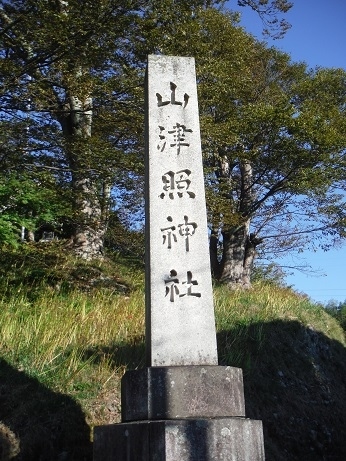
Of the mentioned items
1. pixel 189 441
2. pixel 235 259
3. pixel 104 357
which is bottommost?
pixel 189 441

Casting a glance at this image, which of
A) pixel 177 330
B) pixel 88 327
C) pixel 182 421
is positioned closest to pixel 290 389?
pixel 88 327

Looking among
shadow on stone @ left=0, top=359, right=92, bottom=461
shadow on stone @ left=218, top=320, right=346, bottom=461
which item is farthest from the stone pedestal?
shadow on stone @ left=218, top=320, right=346, bottom=461

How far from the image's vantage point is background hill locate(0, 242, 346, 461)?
5957 mm

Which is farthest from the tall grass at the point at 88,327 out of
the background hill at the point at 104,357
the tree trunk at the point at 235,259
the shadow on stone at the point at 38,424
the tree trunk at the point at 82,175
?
the tree trunk at the point at 235,259

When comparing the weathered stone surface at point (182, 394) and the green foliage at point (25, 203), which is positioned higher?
the green foliage at point (25, 203)

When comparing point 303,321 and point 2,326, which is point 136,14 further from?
point 303,321

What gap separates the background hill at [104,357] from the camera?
19.5 feet

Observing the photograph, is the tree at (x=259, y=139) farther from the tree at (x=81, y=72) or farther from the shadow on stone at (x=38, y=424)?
the shadow on stone at (x=38, y=424)

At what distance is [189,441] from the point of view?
399cm

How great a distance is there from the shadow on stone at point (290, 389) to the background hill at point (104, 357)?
0.02 metres

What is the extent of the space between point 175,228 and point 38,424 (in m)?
2.68

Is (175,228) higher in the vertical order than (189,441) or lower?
higher

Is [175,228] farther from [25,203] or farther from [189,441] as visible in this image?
[25,203]

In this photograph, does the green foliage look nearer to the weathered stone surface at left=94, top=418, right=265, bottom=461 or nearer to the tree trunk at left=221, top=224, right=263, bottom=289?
the weathered stone surface at left=94, top=418, right=265, bottom=461
